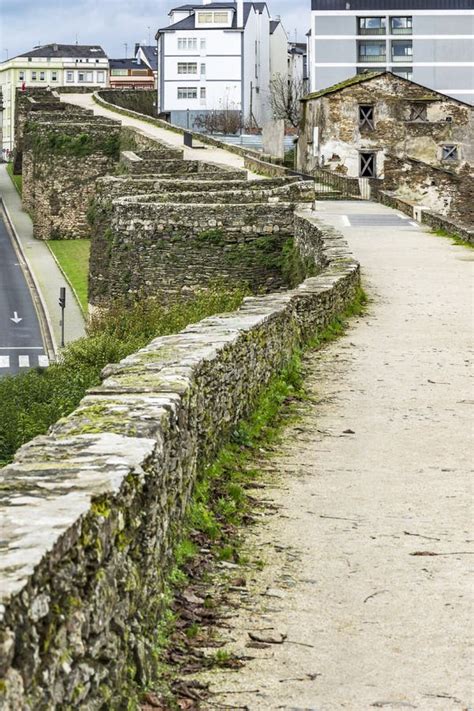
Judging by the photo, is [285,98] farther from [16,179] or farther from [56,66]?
[56,66]

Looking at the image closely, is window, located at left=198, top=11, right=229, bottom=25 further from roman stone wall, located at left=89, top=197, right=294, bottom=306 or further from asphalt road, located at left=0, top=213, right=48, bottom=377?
roman stone wall, located at left=89, top=197, right=294, bottom=306

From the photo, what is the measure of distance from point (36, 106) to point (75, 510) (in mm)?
76423

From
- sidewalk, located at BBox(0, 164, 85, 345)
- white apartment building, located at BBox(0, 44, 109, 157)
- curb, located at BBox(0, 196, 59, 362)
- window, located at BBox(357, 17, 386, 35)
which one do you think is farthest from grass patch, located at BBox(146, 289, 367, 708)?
white apartment building, located at BBox(0, 44, 109, 157)

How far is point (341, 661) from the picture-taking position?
6.25 meters

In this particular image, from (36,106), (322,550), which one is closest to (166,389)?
(322,550)

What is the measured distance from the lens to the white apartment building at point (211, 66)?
11762 cm

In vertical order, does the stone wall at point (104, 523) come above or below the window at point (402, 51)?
below

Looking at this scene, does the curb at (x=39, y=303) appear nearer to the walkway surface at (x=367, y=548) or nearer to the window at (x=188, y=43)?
the walkway surface at (x=367, y=548)

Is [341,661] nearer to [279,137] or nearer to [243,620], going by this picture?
[243,620]

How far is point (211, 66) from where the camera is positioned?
11856 cm

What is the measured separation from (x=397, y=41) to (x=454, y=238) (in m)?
71.7

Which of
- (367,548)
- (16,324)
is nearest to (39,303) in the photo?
(16,324)

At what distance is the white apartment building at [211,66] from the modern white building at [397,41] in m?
16.8

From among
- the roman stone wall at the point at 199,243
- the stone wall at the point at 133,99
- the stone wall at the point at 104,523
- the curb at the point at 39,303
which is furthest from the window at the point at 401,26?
the stone wall at the point at 104,523
